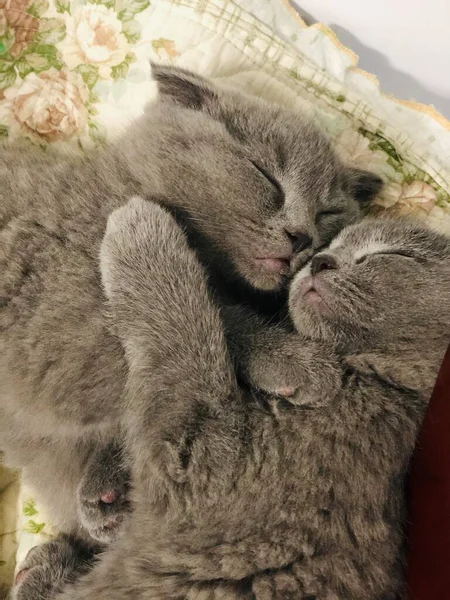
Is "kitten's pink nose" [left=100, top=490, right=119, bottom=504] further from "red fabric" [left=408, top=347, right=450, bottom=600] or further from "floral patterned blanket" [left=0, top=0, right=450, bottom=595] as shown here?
"red fabric" [left=408, top=347, right=450, bottom=600]

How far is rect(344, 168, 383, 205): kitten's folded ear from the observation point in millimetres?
1390

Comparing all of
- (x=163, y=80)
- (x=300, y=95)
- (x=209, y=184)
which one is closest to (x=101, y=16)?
(x=163, y=80)

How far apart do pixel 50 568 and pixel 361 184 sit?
1.11 m

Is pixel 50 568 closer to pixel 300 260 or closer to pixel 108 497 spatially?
pixel 108 497

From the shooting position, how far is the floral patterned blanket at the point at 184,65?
1.45 metres

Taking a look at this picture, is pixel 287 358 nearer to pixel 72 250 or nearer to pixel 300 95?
pixel 72 250

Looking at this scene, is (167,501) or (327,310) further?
(327,310)

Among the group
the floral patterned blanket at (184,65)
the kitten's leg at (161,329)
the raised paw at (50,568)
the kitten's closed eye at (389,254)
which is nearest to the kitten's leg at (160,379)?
the kitten's leg at (161,329)

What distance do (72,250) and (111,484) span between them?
1.48 feet

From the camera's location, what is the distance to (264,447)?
990mm

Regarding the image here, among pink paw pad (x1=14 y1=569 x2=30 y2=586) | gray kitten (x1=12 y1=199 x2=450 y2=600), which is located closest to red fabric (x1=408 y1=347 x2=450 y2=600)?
gray kitten (x1=12 y1=199 x2=450 y2=600)

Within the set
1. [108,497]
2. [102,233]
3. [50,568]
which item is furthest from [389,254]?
[50,568]

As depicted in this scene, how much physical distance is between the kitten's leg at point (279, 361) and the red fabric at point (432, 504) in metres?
0.17

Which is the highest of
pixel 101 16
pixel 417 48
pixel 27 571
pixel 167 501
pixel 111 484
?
pixel 417 48
